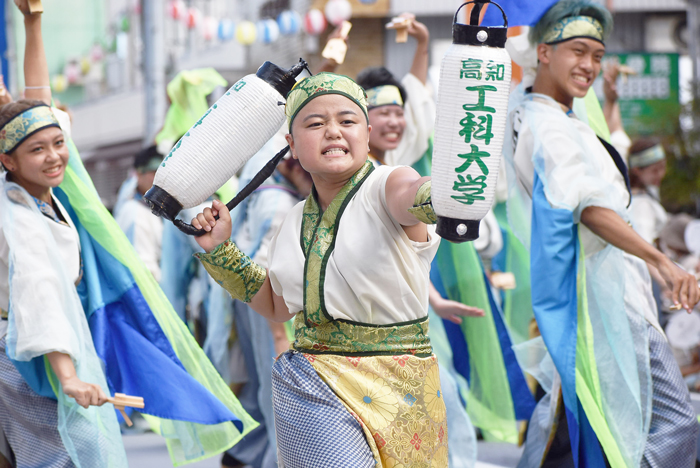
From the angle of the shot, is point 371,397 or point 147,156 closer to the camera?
point 371,397

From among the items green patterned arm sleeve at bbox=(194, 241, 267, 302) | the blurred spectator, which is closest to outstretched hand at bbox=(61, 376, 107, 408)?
green patterned arm sleeve at bbox=(194, 241, 267, 302)

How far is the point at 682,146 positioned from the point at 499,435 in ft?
44.8

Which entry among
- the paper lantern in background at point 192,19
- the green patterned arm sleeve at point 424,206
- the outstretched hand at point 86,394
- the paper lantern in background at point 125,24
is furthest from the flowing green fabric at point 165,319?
the paper lantern in background at point 125,24

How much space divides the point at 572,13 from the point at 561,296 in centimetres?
105

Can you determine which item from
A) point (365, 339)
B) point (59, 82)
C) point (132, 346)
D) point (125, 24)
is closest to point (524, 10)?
point (365, 339)

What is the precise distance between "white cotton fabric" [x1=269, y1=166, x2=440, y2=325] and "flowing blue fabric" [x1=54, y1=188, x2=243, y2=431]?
1207mm

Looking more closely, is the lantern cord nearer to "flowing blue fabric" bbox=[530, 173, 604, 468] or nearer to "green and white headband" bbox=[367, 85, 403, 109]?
"flowing blue fabric" bbox=[530, 173, 604, 468]

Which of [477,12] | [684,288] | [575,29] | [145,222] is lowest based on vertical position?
[145,222]

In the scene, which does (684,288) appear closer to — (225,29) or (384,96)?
(384,96)

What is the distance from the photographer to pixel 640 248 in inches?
121

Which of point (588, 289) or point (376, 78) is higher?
point (376, 78)

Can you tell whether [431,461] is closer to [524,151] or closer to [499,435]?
[524,151]

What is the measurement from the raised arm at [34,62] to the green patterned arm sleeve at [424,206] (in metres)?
2.03

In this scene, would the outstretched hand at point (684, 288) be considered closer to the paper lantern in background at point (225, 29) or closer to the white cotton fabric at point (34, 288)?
the white cotton fabric at point (34, 288)
